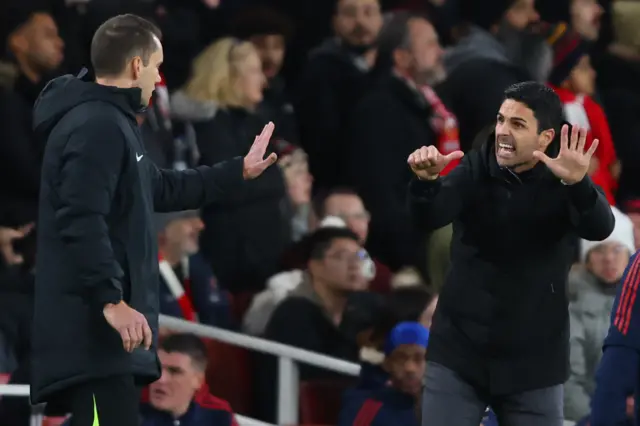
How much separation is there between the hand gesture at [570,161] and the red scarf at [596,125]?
4.67 m

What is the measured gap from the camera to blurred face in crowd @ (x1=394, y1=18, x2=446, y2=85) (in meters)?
10.2

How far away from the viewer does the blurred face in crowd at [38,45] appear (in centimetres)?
897

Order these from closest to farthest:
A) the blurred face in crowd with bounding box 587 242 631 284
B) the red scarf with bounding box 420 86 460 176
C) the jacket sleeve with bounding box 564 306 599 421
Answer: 1. the jacket sleeve with bounding box 564 306 599 421
2. the blurred face in crowd with bounding box 587 242 631 284
3. the red scarf with bounding box 420 86 460 176

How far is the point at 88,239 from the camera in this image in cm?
545

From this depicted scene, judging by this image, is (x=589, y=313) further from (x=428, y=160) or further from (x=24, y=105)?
(x=428, y=160)

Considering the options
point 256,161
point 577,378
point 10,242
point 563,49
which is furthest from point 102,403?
point 563,49

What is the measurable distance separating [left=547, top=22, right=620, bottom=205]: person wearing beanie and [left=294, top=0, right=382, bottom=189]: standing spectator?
46.1 inches

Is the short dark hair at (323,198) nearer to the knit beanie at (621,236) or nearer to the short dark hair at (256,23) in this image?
the short dark hair at (256,23)

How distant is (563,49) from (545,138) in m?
5.11

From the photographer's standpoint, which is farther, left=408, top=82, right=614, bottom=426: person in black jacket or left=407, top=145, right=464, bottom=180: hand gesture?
left=408, top=82, right=614, bottom=426: person in black jacket

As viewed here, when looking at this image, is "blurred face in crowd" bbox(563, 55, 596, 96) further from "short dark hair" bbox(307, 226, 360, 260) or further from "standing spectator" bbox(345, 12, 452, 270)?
"short dark hair" bbox(307, 226, 360, 260)

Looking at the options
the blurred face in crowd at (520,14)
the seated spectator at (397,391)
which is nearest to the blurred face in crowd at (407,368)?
the seated spectator at (397,391)

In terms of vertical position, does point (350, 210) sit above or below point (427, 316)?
above

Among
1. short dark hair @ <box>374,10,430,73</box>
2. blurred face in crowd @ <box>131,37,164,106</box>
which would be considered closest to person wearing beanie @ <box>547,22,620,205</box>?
short dark hair @ <box>374,10,430,73</box>
